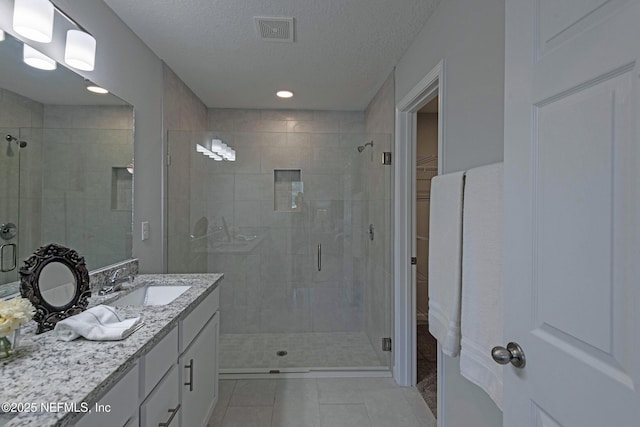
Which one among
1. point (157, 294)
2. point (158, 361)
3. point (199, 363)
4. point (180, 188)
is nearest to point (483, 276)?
point (158, 361)

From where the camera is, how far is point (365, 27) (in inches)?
82.4

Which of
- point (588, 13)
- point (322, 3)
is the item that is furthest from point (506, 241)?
point (322, 3)

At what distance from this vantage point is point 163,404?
1.36 m

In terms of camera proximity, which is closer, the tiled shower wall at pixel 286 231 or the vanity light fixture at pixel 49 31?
the vanity light fixture at pixel 49 31

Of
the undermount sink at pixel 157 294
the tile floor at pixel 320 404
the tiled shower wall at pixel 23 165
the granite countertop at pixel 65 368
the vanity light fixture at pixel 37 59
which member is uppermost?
the vanity light fixture at pixel 37 59

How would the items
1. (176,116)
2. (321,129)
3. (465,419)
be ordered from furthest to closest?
(321,129)
(176,116)
(465,419)

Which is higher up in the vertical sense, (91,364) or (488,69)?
(488,69)

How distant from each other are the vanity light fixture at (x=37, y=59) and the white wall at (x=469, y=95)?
6.09ft

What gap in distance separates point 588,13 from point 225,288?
3263 mm

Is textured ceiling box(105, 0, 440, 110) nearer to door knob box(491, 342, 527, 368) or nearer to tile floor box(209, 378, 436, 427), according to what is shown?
door knob box(491, 342, 527, 368)

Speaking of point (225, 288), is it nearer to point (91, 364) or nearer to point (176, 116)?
point (176, 116)

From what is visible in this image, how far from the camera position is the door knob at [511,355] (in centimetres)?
90

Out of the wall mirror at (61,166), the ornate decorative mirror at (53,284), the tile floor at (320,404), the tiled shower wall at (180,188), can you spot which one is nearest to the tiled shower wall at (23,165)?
the wall mirror at (61,166)

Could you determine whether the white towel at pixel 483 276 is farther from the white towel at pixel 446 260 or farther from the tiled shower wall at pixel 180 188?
the tiled shower wall at pixel 180 188
